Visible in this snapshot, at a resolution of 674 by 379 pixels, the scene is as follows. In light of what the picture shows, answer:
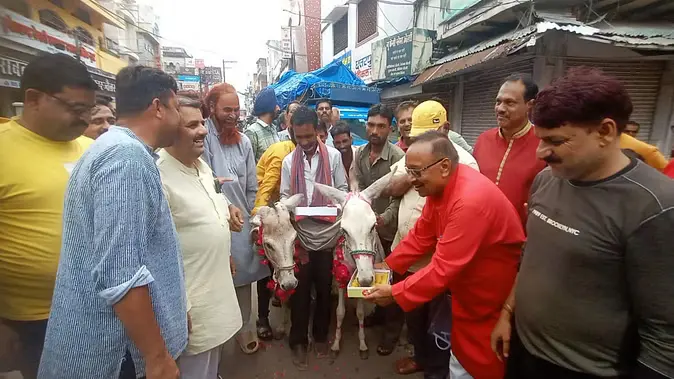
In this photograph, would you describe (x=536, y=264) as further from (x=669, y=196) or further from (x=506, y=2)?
(x=506, y=2)

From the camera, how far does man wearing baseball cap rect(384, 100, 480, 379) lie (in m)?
2.91

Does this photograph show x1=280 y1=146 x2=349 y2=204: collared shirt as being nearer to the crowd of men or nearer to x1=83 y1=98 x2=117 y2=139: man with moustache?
the crowd of men

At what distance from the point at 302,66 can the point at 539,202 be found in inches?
1016

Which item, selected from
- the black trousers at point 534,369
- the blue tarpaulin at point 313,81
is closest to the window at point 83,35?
the blue tarpaulin at point 313,81

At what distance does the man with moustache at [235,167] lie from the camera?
10.5 ft

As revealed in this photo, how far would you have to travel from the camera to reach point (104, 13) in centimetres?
1988

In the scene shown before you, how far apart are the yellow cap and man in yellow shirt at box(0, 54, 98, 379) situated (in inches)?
98.5

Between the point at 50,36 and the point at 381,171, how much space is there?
578 inches

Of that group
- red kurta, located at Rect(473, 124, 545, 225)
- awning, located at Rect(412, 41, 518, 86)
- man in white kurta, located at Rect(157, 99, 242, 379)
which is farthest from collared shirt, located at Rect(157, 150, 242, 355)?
awning, located at Rect(412, 41, 518, 86)

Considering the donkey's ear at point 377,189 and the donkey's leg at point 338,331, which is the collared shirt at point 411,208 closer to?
the donkey's ear at point 377,189

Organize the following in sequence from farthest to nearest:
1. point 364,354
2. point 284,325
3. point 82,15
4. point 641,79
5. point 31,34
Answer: point 82,15
point 31,34
point 641,79
point 284,325
point 364,354

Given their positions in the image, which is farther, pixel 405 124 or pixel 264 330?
pixel 405 124

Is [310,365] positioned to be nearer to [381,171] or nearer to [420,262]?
[420,262]

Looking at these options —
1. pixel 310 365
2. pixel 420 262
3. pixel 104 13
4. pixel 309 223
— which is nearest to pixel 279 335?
pixel 310 365
